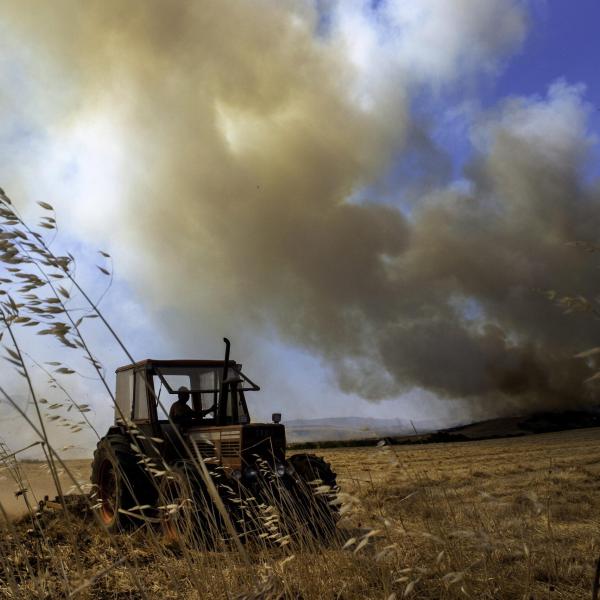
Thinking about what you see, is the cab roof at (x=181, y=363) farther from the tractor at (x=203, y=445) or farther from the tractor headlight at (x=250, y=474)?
the tractor headlight at (x=250, y=474)

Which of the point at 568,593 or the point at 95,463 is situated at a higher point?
the point at 95,463

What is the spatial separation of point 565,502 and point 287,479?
4.14 meters

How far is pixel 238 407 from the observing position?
809cm

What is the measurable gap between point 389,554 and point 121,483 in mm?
5339

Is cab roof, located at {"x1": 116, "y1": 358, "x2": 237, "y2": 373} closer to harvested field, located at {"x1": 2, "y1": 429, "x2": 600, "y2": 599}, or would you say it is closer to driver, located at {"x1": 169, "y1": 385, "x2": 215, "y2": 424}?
driver, located at {"x1": 169, "y1": 385, "x2": 215, "y2": 424}

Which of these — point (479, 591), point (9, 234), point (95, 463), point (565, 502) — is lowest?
point (565, 502)

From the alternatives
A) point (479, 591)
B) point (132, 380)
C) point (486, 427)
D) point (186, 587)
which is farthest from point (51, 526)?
point (486, 427)

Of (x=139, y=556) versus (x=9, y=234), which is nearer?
(x=9, y=234)

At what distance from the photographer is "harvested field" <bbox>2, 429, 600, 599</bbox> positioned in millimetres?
2447

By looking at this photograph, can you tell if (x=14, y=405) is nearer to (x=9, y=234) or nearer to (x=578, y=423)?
(x=9, y=234)

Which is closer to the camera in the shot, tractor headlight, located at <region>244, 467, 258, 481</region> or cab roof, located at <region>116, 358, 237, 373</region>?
tractor headlight, located at <region>244, 467, 258, 481</region>

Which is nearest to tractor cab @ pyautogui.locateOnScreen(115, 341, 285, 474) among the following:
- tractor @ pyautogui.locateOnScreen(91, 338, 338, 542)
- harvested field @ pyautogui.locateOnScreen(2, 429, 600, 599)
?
tractor @ pyautogui.locateOnScreen(91, 338, 338, 542)

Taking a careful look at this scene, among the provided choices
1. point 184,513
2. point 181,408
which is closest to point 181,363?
point 181,408

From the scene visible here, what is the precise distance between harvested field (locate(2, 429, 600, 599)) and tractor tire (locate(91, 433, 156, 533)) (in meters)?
0.37
